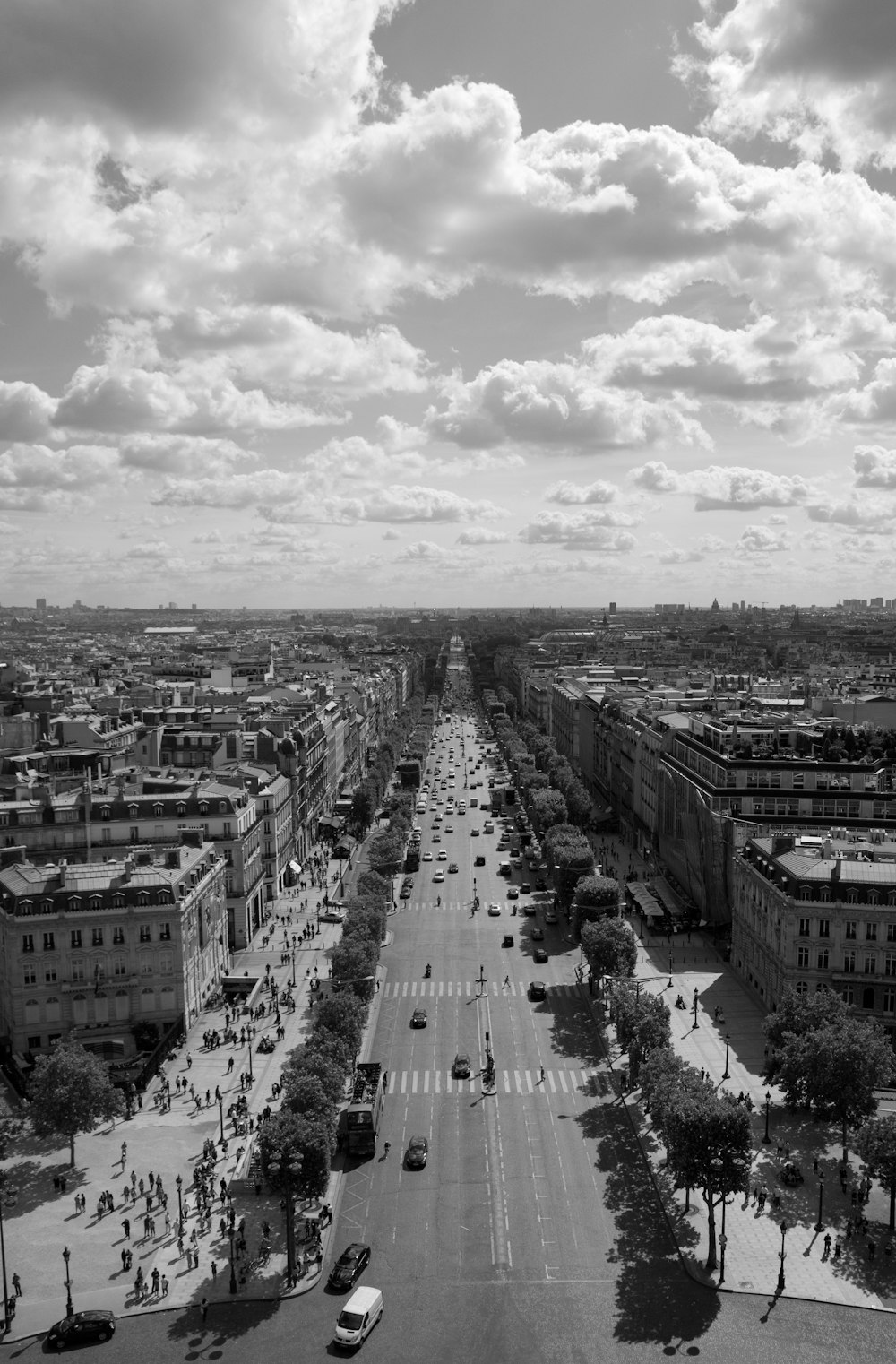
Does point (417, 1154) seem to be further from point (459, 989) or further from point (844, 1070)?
point (459, 989)

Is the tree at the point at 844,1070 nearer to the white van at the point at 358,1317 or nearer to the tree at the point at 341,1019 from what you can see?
the tree at the point at 341,1019

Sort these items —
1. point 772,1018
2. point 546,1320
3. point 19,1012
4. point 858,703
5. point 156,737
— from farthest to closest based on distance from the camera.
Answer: point 858,703 < point 156,737 < point 19,1012 < point 772,1018 < point 546,1320

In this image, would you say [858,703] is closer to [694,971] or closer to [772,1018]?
[694,971]

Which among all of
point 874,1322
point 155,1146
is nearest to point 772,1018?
point 874,1322

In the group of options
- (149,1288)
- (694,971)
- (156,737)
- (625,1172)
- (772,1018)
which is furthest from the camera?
(156,737)

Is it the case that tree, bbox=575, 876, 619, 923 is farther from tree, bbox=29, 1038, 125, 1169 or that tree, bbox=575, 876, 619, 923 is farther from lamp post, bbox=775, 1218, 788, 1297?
tree, bbox=29, 1038, 125, 1169

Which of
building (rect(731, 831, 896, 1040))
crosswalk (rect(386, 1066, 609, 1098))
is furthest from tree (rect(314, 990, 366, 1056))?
building (rect(731, 831, 896, 1040))

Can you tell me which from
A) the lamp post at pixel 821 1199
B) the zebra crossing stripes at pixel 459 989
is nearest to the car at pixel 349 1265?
the lamp post at pixel 821 1199

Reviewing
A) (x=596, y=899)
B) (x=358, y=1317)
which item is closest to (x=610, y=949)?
(x=596, y=899)
